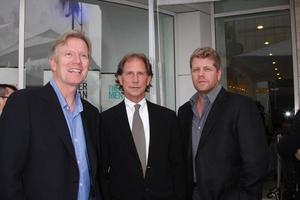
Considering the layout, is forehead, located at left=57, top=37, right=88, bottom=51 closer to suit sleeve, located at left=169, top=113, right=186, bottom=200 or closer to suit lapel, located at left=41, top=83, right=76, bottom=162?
suit lapel, located at left=41, top=83, right=76, bottom=162

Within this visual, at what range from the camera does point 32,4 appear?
15.8ft

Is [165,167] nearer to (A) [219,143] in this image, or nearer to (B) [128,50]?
(A) [219,143]

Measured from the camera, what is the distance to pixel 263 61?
6414mm

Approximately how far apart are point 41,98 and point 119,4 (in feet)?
12.7

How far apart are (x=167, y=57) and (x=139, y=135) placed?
359 cm

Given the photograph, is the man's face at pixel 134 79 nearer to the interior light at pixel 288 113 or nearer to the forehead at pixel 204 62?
the forehead at pixel 204 62

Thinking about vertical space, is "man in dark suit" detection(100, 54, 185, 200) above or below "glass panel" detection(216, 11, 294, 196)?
below

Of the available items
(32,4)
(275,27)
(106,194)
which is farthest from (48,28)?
(275,27)

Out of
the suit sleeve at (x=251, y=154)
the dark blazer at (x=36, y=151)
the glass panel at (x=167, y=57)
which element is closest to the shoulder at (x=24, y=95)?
the dark blazer at (x=36, y=151)

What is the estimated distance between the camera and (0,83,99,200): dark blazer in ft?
6.60

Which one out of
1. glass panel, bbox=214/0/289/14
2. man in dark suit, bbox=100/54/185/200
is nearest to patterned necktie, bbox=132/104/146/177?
man in dark suit, bbox=100/54/185/200

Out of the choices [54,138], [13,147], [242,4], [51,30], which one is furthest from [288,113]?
[13,147]

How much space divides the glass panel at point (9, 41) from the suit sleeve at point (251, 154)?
2917mm

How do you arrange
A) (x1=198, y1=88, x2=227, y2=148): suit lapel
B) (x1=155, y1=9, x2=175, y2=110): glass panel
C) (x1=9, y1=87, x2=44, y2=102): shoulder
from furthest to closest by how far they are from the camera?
(x1=155, y1=9, x2=175, y2=110): glass panel < (x1=198, y1=88, x2=227, y2=148): suit lapel < (x1=9, y1=87, x2=44, y2=102): shoulder
